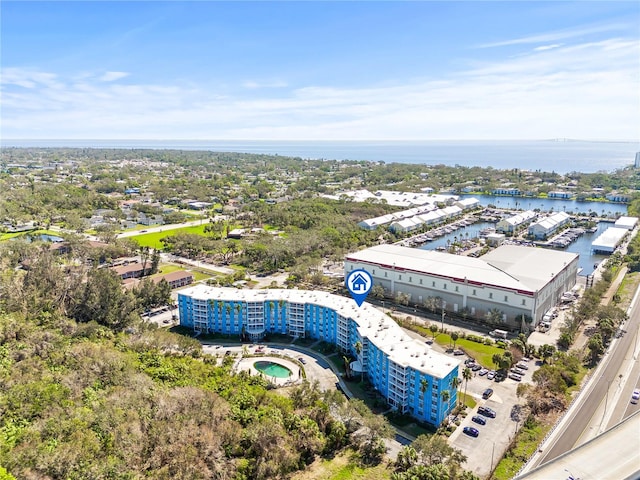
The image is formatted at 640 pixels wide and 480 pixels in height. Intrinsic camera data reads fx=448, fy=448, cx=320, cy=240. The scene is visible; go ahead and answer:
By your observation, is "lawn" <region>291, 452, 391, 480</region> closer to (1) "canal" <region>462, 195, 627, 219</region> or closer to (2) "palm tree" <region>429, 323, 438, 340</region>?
(2) "palm tree" <region>429, 323, 438, 340</region>

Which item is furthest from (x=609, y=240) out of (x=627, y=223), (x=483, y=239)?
(x=483, y=239)

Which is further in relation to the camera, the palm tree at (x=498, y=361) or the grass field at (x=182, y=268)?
the grass field at (x=182, y=268)

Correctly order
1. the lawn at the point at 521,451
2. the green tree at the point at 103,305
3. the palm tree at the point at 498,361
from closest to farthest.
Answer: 1. the lawn at the point at 521,451
2. the palm tree at the point at 498,361
3. the green tree at the point at 103,305

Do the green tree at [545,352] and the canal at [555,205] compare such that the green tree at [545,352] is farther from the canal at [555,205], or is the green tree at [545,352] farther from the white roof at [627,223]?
the canal at [555,205]

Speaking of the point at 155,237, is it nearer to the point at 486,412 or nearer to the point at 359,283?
the point at 359,283

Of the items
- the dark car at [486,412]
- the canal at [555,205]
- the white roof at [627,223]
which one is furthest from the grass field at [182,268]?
the canal at [555,205]

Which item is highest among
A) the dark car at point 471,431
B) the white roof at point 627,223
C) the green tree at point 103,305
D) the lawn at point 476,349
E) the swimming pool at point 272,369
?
the white roof at point 627,223

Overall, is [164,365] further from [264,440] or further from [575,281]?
[575,281]
